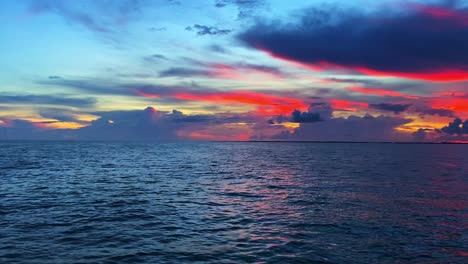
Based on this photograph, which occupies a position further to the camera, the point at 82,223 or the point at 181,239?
the point at 82,223

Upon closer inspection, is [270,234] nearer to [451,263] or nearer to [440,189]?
[451,263]

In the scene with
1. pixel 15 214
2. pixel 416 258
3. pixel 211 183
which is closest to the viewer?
pixel 416 258

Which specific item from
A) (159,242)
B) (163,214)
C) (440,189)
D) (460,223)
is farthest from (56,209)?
(440,189)

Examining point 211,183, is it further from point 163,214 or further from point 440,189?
point 440,189

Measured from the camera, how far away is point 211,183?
50.9 m

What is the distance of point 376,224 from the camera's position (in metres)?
26.4

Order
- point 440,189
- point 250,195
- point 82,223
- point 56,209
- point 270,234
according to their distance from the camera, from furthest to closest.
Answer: point 440,189, point 250,195, point 56,209, point 82,223, point 270,234

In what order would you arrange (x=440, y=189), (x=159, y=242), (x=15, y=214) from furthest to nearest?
1. (x=440, y=189)
2. (x=15, y=214)
3. (x=159, y=242)

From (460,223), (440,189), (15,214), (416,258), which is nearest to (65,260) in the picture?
(15,214)

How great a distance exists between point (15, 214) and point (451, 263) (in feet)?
102

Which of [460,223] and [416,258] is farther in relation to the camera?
[460,223]

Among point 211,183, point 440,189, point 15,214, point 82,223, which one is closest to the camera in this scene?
point 82,223

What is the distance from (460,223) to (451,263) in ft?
36.0

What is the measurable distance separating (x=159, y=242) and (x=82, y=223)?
812 centimetres
